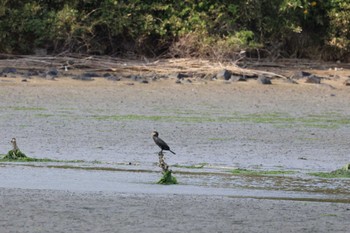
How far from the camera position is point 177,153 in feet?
38.0

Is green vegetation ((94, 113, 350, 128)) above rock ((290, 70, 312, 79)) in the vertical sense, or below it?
below

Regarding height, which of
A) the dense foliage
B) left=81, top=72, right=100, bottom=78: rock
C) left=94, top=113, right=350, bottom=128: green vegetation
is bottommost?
left=94, top=113, right=350, bottom=128: green vegetation

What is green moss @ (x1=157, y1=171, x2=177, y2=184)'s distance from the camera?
895 centimetres

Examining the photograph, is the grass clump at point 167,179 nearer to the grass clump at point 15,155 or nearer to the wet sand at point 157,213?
the wet sand at point 157,213

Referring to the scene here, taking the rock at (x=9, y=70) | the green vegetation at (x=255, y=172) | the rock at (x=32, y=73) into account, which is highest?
the green vegetation at (x=255, y=172)

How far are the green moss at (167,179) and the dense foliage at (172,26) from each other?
468 inches

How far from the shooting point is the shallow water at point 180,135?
9.22 meters

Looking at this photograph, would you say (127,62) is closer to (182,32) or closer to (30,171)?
(182,32)

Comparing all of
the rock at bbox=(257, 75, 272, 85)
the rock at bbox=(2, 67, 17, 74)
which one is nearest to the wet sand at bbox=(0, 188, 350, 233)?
the rock at bbox=(2, 67, 17, 74)

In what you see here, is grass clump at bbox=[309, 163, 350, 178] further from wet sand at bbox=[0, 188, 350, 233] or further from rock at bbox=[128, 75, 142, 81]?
rock at bbox=[128, 75, 142, 81]

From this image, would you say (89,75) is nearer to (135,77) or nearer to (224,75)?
(135,77)

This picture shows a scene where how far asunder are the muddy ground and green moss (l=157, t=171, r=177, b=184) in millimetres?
107

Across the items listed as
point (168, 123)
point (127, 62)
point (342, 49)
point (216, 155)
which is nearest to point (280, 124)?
point (168, 123)

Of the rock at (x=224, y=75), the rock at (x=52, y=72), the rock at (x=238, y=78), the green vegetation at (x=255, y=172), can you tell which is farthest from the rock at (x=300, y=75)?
the green vegetation at (x=255, y=172)
